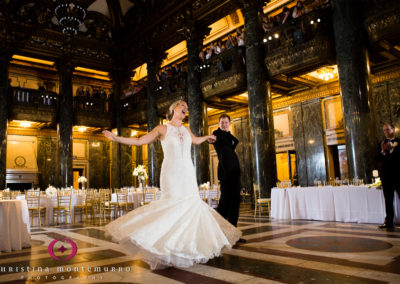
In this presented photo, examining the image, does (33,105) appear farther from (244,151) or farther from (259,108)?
(259,108)

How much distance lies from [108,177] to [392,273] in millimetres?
19435

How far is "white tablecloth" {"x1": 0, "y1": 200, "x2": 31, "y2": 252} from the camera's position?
455cm

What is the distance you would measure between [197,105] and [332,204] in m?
7.16

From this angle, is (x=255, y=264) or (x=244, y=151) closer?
(x=255, y=264)

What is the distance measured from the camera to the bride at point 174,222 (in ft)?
9.26

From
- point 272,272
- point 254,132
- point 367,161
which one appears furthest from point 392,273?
point 254,132

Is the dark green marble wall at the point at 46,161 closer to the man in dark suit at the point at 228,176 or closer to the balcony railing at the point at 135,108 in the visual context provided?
the balcony railing at the point at 135,108

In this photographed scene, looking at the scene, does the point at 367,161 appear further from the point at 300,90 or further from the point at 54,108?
the point at 54,108

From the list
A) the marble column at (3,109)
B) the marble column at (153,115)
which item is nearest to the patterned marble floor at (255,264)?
the marble column at (153,115)

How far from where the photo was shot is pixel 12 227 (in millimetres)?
4668

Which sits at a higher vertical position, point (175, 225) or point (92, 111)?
point (92, 111)

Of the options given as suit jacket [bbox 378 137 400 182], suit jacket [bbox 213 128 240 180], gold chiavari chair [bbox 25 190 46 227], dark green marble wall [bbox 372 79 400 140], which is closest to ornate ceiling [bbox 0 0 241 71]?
dark green marble wall [bbox 372 79 400 140]

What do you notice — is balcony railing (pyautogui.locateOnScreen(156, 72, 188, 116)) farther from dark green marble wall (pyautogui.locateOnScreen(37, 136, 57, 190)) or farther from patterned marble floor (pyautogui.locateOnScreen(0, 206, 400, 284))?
patterned marble floor (pyautogui.locateOnScreen(0, 206, 400, 284))

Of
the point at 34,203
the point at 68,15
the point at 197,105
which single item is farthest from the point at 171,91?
the point at 34,203
